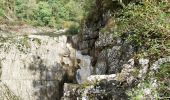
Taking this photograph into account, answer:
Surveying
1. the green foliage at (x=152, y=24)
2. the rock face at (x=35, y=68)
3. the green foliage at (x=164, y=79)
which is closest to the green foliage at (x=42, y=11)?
the rock face at (x=35, y=68)

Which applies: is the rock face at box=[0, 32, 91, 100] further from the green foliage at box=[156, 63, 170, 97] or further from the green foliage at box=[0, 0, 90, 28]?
the green foliage at box=[0, 0, 90, 28]

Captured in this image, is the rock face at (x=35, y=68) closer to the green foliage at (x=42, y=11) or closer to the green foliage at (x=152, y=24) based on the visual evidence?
the green foliage at (x=152, y=24)

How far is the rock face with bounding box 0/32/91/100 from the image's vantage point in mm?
20609

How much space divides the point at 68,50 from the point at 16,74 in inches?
132

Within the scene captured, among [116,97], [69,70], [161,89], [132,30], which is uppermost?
[132,30]

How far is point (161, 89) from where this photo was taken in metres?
8.47

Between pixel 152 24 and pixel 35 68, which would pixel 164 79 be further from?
pixel 35 68

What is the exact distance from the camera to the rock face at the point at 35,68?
20.6m

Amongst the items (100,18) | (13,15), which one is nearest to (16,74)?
(100,18)

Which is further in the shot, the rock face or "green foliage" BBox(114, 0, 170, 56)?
the rock face

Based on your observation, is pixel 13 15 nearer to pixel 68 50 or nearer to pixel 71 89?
pixel 68 50

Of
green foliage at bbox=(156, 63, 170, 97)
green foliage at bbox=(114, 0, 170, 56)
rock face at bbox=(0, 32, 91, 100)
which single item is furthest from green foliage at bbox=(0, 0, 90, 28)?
green foliage at bbox=(156, 63, 170, 97)

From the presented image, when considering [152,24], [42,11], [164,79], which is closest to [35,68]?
[152,24]

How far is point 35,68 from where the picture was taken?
834 inches
